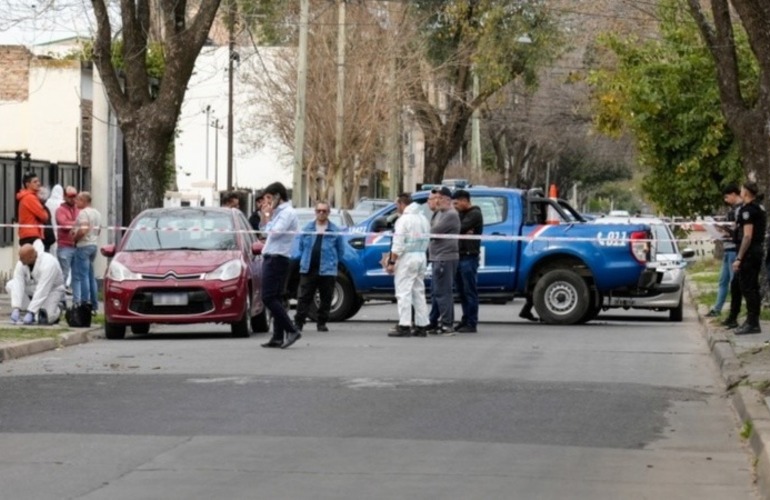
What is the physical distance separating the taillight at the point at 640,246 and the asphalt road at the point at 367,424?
4537 millimetres

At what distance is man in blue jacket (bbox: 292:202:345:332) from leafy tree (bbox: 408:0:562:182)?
81.9ft

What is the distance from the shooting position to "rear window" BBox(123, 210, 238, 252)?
67.6ft

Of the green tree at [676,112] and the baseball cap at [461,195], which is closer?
the baseball cap at [461,195]

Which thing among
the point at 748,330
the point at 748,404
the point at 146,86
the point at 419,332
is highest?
the point at 146,86

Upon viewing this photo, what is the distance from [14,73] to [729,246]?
17.3 metres

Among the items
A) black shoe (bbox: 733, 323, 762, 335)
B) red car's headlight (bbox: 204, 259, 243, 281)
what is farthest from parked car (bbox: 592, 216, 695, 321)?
red car's headlight (bbox: 204, 259, 243, 281)

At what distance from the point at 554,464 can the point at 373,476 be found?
1.21 metres

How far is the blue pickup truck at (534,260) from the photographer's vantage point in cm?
2361

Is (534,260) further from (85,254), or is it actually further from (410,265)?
(85,254)

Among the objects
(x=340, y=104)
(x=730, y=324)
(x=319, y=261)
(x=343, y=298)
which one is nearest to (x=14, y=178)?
(x=343, y=298)

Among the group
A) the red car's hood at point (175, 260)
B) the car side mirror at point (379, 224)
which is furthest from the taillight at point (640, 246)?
the red car's hood at point (175, 260)

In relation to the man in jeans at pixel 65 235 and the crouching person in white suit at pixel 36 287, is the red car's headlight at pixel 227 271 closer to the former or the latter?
the crouching person in white suit at pixel 36 287

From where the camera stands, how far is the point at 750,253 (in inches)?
768

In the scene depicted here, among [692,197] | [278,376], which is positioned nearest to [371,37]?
[692,197]
